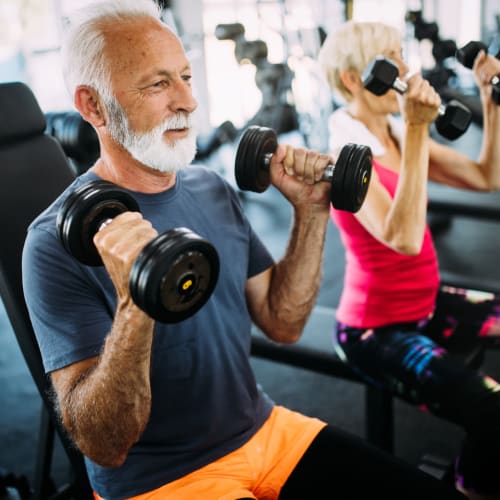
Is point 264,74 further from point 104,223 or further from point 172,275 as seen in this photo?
point 172,275

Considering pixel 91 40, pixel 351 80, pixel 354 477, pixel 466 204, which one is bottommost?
pixel 466 204

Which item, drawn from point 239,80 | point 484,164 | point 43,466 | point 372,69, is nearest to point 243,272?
point 372,69

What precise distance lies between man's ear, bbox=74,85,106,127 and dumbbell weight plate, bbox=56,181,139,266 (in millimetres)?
278

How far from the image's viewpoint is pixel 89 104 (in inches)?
45.1

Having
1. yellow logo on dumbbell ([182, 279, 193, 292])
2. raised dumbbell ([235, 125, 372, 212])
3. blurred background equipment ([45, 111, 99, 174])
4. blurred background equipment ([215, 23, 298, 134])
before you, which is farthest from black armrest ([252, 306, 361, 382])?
blurred background equipment ([215, 23, 298, 134])

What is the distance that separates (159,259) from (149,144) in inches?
17.6

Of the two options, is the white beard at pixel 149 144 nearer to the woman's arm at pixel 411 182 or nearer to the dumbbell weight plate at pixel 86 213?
the dumbbell weight plate at pixel 86 213

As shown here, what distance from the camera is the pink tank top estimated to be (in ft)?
5.38

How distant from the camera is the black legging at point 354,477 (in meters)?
1.10

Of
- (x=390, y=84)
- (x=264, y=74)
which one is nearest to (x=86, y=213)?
(x=390, y=84)

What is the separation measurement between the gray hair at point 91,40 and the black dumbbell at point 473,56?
101cm

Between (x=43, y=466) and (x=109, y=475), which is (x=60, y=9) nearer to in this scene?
(x=43, y=466)

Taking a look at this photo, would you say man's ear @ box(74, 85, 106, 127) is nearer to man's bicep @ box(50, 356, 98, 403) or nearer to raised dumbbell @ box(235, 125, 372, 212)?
raised dumbbell @ box(235, 125, 372, 212)

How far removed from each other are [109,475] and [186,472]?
0.46 feet
